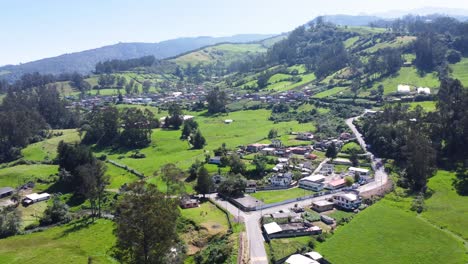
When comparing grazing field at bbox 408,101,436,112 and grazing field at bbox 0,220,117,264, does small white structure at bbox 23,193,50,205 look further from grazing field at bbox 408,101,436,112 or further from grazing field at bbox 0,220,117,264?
grazing field at bbox 408,101,436,112

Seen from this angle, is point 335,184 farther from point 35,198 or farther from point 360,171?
point 35,198

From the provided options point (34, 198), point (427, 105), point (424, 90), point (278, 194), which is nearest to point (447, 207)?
point (278, 194)

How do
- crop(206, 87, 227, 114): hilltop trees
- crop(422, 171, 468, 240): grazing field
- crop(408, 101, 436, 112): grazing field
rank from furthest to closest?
crop(206, 87, 227, 114): hilltop trees < crop(408, 101, 436, 112): grazing field < crop(422, 171, 468, 240): grazing field

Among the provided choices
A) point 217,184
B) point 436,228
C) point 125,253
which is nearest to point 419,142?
point 436,228

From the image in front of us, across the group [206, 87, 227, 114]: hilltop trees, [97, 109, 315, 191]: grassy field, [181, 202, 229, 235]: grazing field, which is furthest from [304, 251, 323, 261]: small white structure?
[206, 87, 227, 114]: hilltop trees

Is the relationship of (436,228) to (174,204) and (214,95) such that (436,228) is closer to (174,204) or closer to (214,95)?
(174,204)

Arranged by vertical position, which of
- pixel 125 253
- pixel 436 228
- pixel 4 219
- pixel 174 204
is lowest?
pixel 436 228
